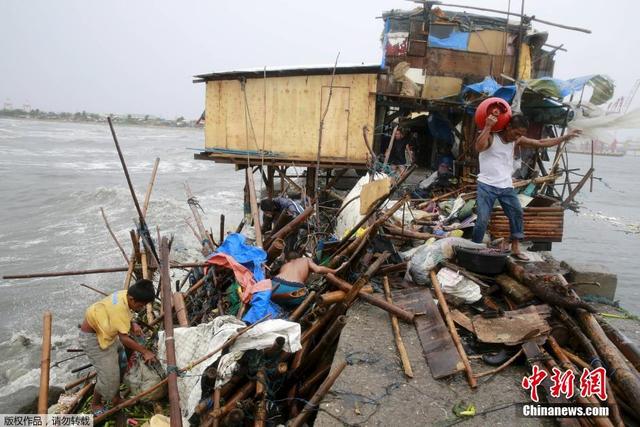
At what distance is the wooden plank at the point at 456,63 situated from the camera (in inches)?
476

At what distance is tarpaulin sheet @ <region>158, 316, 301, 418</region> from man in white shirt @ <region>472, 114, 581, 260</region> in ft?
11.1

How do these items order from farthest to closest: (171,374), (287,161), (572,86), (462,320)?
(287,161) → (572,86) → (462,320) → (171,374)

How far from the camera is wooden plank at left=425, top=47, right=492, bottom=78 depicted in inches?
476

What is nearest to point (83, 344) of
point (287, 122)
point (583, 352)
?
point (583, 352)

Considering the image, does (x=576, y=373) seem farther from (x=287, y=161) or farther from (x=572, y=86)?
(x=287, y=161)

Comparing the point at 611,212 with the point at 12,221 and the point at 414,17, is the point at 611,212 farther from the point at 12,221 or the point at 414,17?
the point at 12,221

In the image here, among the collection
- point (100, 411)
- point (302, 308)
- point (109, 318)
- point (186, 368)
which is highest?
point (302, 308)

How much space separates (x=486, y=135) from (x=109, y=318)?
17.1 feet

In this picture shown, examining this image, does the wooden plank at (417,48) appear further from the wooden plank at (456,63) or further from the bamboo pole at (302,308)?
the bamboo pole at (302,308)

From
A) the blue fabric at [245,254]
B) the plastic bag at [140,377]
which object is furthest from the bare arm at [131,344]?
the blue fabric at [245,254]

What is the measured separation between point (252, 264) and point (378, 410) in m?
2.68

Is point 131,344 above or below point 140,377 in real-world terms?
above

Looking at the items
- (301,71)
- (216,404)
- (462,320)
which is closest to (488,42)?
(301,71)

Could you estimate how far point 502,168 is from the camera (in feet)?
17.7
